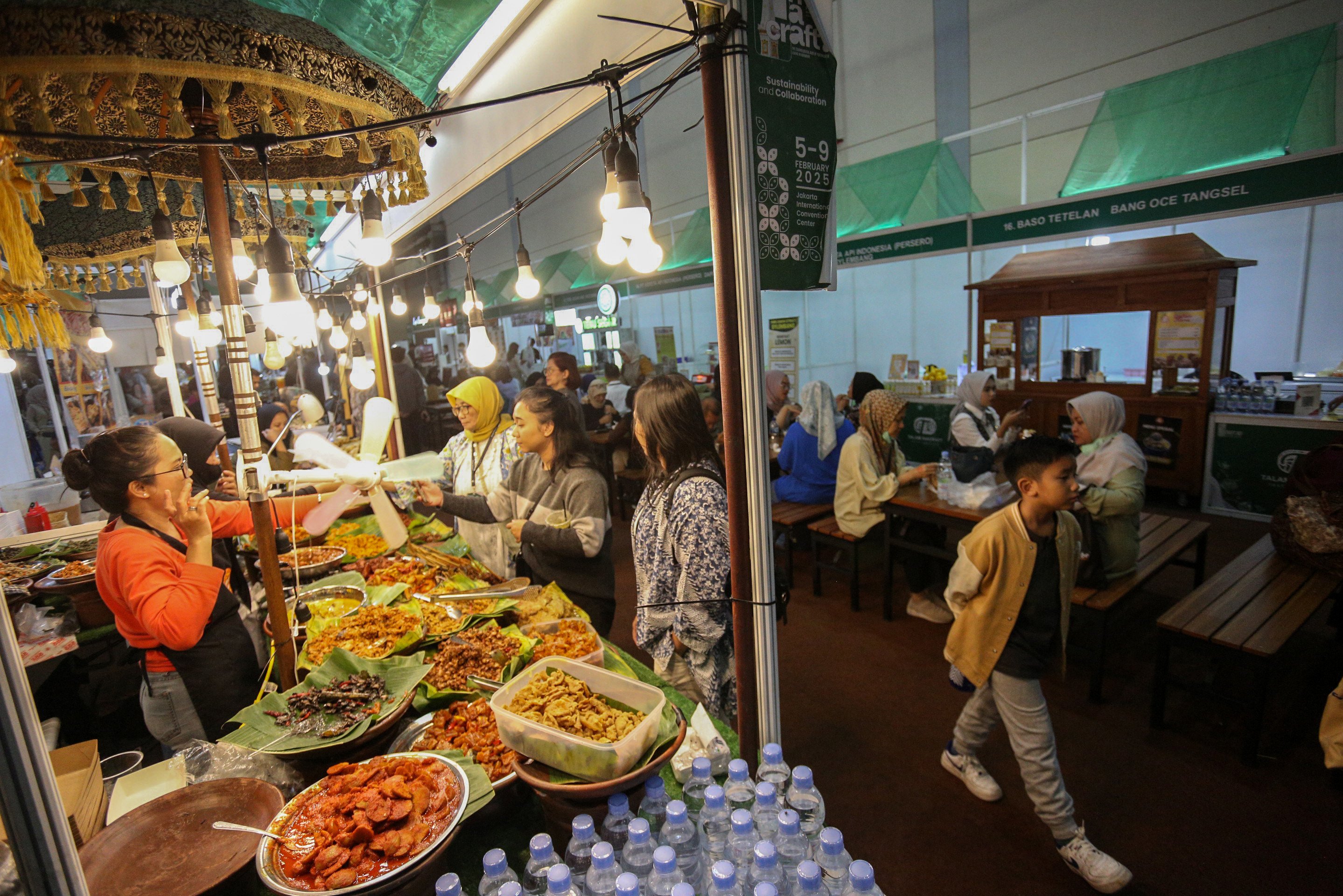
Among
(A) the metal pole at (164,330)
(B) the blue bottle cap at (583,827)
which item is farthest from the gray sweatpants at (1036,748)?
(A) the metal pole at (164,330)

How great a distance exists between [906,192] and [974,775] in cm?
789

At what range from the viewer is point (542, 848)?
1269 mm

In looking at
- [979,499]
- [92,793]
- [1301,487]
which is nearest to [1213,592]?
[1301,487]

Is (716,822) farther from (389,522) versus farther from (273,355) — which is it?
(273,355)

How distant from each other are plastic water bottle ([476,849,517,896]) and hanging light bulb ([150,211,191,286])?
3192 millimetres

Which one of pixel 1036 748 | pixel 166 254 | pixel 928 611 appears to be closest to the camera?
pixel 1036 748

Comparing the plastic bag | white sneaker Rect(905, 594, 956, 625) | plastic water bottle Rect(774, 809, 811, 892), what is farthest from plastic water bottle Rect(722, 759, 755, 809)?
white sneaker Rect(905, 594, 956, 625)

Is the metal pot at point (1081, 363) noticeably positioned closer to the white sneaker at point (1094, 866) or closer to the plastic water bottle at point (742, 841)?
the white sneaker at point (1094, 866)

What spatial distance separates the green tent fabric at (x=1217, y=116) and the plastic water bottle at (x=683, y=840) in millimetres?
7787

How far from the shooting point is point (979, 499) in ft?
14.7

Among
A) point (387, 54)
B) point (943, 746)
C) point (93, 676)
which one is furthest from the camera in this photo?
point (93, 676)

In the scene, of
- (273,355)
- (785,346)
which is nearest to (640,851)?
(273,355)

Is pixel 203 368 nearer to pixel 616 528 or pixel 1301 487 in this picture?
pixel 616 528

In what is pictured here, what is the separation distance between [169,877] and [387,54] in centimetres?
255
